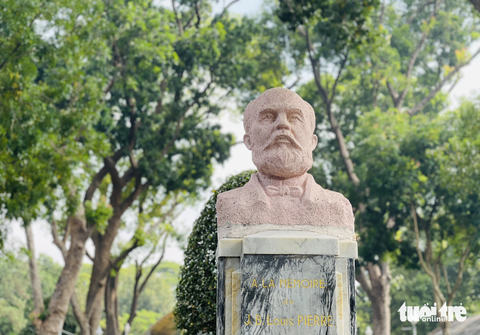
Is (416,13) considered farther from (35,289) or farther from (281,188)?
(281,188)

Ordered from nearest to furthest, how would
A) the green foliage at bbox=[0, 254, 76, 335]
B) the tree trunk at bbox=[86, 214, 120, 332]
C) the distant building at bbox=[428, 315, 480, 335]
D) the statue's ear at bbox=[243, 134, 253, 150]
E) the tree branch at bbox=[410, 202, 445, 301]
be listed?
the statue's ear at bbox=[243, 134, 253, 150], the tree branch at bbox=[410, 202, 445, 301], the tree trunk at bbox=[86, 214, 120, 332], the distant building at bbox=[428, 315, 480, 335], the green foliage at bbox=[0, 254, 76, 335]

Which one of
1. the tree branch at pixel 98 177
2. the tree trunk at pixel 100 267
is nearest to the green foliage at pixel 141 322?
the tree trunk at pixel 100 267

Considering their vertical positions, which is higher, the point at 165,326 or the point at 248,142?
the point at 248,142

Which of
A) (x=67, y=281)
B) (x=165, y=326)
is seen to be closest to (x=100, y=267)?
(x=67, y=281)

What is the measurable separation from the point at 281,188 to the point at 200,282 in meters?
2.57

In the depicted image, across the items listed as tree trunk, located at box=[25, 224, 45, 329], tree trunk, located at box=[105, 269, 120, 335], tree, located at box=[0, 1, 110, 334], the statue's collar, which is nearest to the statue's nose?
the statue's collar

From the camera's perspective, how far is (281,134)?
5.77 m

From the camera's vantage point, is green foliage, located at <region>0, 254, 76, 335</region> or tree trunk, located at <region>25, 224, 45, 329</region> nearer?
tree trunk, located at <region>25, 224, 45, 329</region>

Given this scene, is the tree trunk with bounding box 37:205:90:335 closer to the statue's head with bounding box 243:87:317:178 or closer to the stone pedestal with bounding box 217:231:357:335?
the statue's head with bounding box 243:87:317:178

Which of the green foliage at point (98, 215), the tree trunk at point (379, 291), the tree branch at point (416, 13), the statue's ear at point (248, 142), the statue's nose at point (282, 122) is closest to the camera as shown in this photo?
the statue's nose at point (282, 122)

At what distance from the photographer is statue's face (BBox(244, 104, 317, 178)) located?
575 centimetres

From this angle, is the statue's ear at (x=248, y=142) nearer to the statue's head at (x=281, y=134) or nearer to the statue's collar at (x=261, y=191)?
the statue's head at (x=281, y=134)

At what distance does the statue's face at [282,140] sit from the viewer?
18.9 ft

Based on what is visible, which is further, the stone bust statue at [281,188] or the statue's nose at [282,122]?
the statue's nose at [282,122]
